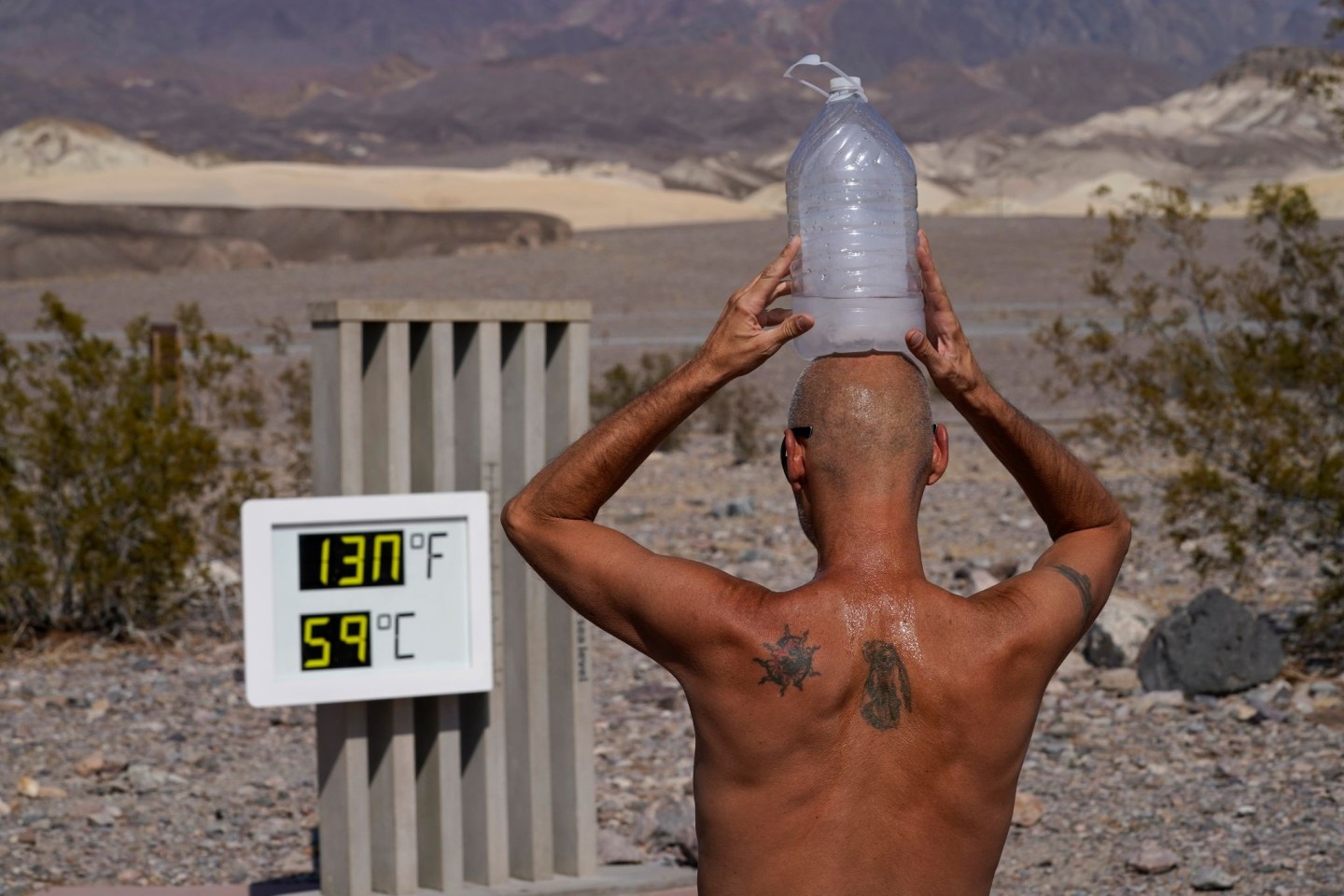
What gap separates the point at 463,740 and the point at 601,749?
193cm

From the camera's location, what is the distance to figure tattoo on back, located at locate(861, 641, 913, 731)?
8.77 feet

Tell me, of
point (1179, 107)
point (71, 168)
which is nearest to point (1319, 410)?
point (71, 168)

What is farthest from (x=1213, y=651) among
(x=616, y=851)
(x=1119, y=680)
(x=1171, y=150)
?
(x=1171, y=150)

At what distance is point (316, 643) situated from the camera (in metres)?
5.02

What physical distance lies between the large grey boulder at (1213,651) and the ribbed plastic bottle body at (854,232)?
184 inches

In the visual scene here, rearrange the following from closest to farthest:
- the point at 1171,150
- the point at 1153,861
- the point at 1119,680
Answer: the point at 1153,861
the point at 1119,680
the point at 1171,150

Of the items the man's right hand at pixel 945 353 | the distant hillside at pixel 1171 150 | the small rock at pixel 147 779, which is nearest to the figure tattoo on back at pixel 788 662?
the man's right hand at pixel 945 353

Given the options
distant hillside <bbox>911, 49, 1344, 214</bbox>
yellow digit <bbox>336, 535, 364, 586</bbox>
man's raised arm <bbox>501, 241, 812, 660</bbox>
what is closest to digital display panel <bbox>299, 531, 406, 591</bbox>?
yellow digit <bbox>336, 535, 364, 586</bbox>

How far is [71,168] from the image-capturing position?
3489 inches

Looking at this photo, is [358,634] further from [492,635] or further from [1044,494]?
[1044,494]

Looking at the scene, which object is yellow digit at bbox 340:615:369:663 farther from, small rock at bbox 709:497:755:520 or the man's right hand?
small rock at bbox 709:497:755:520

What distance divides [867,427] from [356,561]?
9.01 ft

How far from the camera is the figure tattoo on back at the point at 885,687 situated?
2.67 meters

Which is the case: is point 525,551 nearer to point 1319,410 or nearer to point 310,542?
point 310,542
